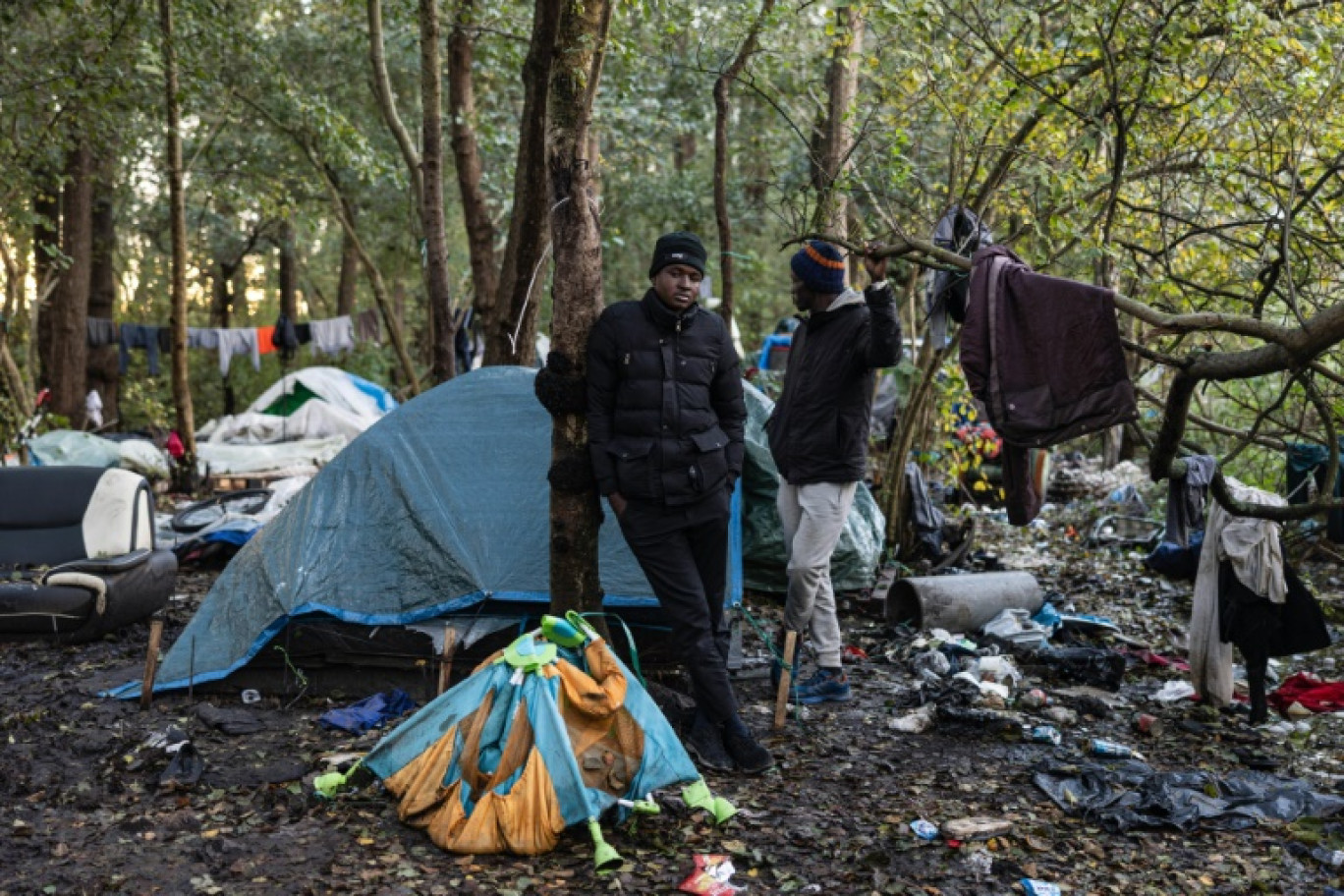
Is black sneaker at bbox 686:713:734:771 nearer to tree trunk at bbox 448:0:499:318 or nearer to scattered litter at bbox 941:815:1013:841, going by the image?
scattered litter at bbox 941:815:1013:841

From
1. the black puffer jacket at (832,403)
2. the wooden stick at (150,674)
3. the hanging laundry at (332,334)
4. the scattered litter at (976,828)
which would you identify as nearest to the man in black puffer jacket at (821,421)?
the black puffer jacket at (832,403)

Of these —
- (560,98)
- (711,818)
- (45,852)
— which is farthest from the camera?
(560,98)

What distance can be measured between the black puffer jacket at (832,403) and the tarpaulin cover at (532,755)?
160cm

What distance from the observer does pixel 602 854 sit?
3395mm

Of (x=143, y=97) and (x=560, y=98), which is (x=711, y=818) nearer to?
(x=560, y=98)

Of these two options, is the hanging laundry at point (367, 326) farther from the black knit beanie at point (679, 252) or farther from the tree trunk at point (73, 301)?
the black knit beanie at point (679, 252)

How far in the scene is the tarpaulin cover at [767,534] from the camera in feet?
23.7

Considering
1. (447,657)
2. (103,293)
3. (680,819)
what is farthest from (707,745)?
(103,293)

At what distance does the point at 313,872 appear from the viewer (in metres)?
3.40

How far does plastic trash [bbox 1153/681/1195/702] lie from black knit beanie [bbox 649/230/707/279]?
333cm

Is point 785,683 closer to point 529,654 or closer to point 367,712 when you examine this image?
point 529,654

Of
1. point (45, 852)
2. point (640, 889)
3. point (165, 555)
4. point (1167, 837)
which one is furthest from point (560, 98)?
point (165, 555)

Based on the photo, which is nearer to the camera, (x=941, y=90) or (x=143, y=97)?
(x=941, y=90)

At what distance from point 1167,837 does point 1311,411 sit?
16.3 ft
